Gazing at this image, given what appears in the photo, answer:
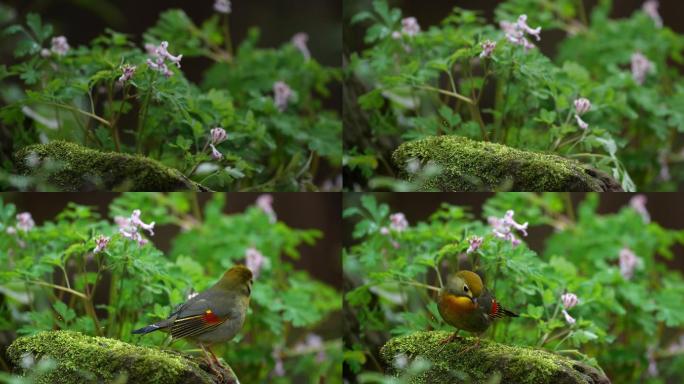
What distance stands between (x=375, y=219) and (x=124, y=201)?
0.72m

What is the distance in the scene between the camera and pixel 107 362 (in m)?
2.15

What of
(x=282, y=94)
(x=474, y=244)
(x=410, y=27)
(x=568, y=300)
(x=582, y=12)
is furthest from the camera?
(x=582, y=12)

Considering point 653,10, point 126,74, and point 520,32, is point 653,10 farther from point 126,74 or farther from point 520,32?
point 126,74

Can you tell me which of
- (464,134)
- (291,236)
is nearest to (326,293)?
(291,236)

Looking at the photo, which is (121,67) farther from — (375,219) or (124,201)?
(375,219)

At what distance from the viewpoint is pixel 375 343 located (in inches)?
101

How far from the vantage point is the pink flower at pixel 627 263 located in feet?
10.7

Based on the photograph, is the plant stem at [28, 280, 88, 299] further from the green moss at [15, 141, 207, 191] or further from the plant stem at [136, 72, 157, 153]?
the plant stem at [136, 72, 157, 153]

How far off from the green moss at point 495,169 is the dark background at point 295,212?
534 mm

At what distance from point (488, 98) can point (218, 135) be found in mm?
734

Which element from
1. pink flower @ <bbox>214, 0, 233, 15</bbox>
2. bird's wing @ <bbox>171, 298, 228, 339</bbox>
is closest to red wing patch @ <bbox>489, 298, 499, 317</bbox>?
bird's wing @ <bbox>171, 298, 228, 339</bbox>

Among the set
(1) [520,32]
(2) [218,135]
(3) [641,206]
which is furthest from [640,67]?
(2) [218,135]

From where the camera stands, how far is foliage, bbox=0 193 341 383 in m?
2.38

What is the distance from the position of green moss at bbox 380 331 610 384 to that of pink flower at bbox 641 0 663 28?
1.85 metres
